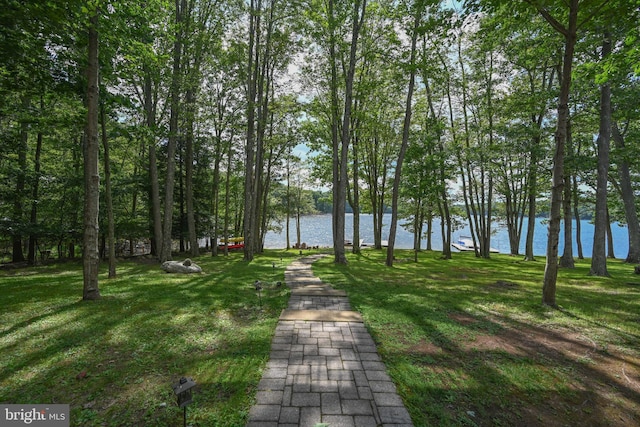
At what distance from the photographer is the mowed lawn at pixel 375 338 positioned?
8.57 feet

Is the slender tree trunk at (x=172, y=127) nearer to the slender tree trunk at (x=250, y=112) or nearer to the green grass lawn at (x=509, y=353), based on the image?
the slender tree trunk at (x=250, y=112)

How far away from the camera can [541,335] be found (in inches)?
173

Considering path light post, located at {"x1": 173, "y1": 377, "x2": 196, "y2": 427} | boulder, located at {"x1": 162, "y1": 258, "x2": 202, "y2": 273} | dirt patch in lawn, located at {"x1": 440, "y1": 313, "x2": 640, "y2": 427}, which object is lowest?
dirt patch in lawn, located at {"x1": 440, "y1": 313, "x2": 640, "y2": 427}

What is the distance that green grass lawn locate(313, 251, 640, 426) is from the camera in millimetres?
2646

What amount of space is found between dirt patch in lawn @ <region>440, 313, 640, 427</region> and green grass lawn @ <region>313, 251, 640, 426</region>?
11 mm

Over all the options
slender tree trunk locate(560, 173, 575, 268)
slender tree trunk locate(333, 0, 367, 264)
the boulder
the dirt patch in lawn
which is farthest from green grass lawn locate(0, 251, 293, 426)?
slender tree trunk locate(560, 173, 575, 268)

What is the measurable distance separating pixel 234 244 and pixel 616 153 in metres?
24.0

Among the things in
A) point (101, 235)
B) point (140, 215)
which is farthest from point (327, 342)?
point (140, 215)

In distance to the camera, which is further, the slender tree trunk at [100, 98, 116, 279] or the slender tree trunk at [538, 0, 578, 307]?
the slender tree trunk at [100, 98, 116, 279]

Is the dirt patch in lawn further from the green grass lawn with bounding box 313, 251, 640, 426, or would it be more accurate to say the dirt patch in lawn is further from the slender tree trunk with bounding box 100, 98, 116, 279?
the slender tree trunk with bounding box 100, 98, 116, 279

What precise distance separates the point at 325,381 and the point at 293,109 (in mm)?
16185

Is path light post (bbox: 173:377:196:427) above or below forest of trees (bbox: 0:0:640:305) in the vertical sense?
below

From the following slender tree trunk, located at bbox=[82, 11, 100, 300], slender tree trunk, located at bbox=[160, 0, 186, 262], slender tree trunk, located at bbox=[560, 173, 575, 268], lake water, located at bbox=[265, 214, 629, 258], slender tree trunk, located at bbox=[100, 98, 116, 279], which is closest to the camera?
slender tree trunk, located at bbox=[82, 11, 100, 300]

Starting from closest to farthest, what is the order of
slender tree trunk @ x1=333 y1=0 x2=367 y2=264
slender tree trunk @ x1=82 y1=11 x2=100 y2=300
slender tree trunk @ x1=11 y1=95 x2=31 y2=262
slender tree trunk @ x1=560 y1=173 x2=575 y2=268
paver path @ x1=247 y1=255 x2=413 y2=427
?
1. paver path @ x1=247 y1=255 x2=413 y2=427
2. slender tree trunk @ x1=82 y1=11 x2=100 y2=300
3. slender tree trunk @ x1=11 y1=95 x2=31 y2=262
4. slender tree trunk @ x1=333 y1=0 x2=367 y2=264
5. slender tree trunk @ x1=560 y1=173 x2=575 y2=268
